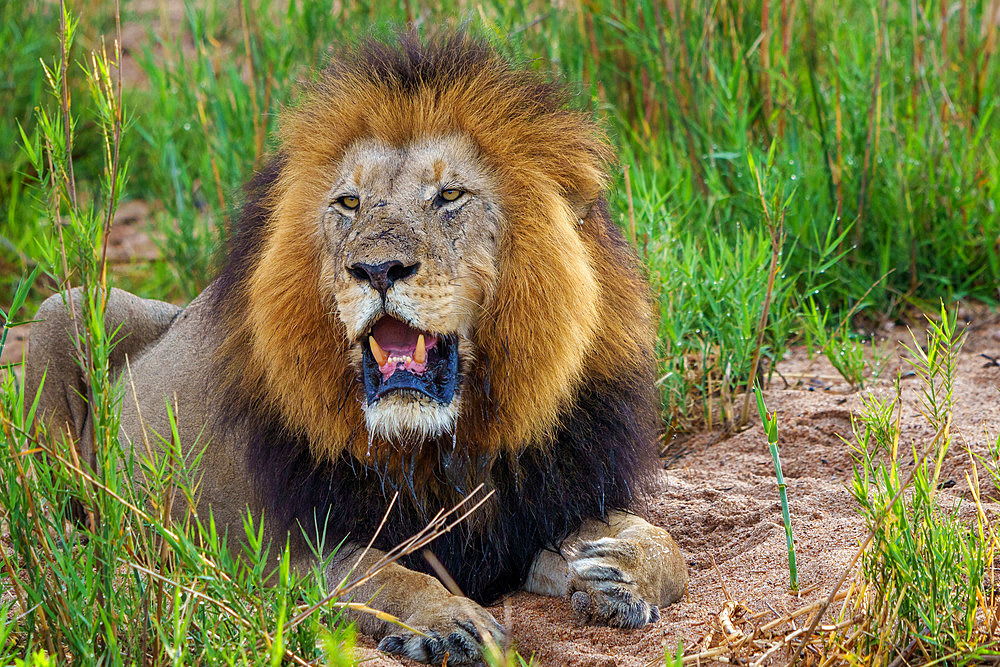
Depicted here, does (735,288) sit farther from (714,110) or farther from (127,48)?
(127,48)

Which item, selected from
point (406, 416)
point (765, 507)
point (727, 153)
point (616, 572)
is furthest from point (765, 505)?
point (727, 153)

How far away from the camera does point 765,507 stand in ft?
9.88

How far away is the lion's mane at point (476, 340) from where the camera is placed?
2.49m

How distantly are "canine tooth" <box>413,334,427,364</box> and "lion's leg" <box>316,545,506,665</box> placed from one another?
1.49ft

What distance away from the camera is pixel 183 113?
559cm

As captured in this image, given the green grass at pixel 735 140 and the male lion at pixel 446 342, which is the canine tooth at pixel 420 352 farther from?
the green grass at pixel 735 140

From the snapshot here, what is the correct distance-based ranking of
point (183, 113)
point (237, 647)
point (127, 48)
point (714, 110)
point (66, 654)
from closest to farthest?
point (237, 647)
point (66, 654)
point (714, 110)
point (183, 113)
point (127, 48)

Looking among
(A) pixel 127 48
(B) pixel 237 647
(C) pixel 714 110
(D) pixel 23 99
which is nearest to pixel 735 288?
(C) pixel 714 110

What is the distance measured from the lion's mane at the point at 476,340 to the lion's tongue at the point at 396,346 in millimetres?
101

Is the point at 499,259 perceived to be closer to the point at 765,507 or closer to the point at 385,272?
the point at 385,272

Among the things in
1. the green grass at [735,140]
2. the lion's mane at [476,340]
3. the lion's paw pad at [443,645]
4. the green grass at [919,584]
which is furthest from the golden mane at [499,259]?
the green grass at [735,140]

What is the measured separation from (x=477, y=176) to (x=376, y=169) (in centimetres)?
22

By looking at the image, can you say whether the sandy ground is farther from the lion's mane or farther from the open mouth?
the open mouth

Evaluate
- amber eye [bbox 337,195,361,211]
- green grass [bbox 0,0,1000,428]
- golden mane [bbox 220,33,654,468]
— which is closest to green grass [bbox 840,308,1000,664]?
golden mane [bbox 220,33,654,468]
